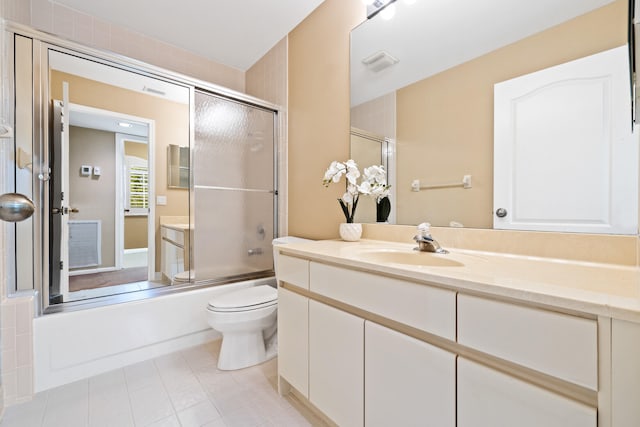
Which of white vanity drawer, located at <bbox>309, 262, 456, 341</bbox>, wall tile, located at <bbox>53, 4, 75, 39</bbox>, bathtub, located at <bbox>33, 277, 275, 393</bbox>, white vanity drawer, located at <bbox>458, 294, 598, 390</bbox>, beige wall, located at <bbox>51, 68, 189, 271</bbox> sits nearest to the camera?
white vanity drawer, located at <bbox>458, 294, 598, 390</bbox>

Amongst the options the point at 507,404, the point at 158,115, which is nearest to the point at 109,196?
the point at 158,115

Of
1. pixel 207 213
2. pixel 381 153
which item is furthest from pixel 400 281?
pixel 207 213

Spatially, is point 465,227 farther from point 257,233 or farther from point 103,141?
point 103,141

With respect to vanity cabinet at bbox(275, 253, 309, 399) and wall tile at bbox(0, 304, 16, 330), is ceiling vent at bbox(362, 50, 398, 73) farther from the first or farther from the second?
wall tile at bbox(0, 304, 16, 330)

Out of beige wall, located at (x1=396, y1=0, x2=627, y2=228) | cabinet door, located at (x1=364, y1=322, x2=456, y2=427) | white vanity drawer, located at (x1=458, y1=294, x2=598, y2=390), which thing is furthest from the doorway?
white vanity drawer, located at (x1=458, y1=294, x2=598, y2=390)

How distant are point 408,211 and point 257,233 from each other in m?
1.43

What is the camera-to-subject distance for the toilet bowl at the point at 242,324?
1584 millimetres

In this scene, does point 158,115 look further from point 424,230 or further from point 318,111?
point 424,230

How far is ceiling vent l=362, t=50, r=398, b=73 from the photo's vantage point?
1.59 m

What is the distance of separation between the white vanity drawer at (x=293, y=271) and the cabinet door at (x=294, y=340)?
6 centimetres

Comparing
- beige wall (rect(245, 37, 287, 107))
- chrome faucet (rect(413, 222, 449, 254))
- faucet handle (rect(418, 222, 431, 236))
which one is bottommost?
chrome faucet (rect(413, 222, 449, 254))

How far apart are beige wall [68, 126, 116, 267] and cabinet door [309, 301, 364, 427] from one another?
2552 millimetres

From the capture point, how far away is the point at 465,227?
4.07 ft

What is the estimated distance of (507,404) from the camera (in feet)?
1.99
